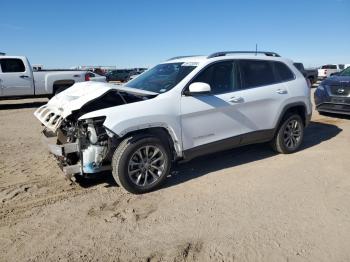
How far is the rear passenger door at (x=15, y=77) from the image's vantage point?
13320 millimetres

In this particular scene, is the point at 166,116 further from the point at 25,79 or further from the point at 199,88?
the point at 25,79

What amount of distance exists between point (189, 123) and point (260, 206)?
148 cm

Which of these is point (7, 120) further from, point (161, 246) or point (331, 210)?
point (331, 210)

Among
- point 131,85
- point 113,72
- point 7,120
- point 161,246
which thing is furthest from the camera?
point 113,72

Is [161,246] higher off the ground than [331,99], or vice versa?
[331,99]

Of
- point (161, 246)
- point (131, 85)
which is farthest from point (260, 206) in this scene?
point (131, 85)

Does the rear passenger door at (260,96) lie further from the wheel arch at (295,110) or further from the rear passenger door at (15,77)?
the rear passenger door at (15,77)

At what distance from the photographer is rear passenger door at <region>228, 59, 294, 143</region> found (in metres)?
5.53

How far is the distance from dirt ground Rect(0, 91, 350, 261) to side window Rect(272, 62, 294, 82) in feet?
4.74

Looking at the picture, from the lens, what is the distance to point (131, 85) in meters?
5.71

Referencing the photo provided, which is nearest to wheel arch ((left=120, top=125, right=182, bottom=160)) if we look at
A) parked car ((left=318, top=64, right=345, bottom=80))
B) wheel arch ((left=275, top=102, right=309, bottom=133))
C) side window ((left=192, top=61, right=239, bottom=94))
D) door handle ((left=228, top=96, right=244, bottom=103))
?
side window ((left=192, top=61, right=239, bottom=94))

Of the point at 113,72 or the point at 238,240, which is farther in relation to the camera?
the point at 113,72

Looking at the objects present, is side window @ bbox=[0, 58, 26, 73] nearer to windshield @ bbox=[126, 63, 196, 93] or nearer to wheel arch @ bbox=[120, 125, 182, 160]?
windshield @ bbox=[126, 63, 196, 93]

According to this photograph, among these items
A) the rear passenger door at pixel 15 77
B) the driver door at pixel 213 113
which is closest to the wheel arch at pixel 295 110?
the driver door at pixel 213 113
